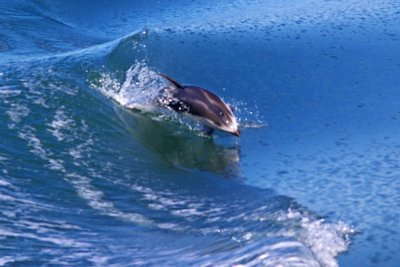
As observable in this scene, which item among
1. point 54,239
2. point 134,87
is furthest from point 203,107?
point 54,239

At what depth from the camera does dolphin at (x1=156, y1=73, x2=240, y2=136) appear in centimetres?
863

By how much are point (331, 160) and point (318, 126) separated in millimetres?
1002

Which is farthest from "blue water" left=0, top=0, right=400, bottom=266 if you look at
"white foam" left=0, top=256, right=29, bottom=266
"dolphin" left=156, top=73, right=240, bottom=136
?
"dolphin" left=156, top=73, right=240, bottom=136

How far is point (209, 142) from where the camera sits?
29.1 feet

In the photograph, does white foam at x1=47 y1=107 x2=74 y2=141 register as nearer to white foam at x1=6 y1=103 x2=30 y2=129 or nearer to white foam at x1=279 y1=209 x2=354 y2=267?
white foam at x1=6 y1=103 x2=30 y2=129

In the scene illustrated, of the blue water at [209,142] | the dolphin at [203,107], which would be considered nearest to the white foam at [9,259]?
the blue water at [209,142]

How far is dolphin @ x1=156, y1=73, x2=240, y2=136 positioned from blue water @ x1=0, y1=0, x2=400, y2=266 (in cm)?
25

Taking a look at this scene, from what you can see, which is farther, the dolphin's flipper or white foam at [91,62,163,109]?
white foam at [91,62,163,109]

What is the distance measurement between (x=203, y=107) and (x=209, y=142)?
425 millimetres

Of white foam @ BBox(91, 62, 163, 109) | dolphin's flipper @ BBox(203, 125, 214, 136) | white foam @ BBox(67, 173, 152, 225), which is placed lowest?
white foam @ BBox(67, 173, 152, 225)

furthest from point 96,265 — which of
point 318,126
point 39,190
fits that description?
point 318,126

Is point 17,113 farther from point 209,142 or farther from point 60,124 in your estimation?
point 209,142

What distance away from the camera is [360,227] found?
22.6 ft

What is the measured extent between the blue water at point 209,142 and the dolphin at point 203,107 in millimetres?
253
